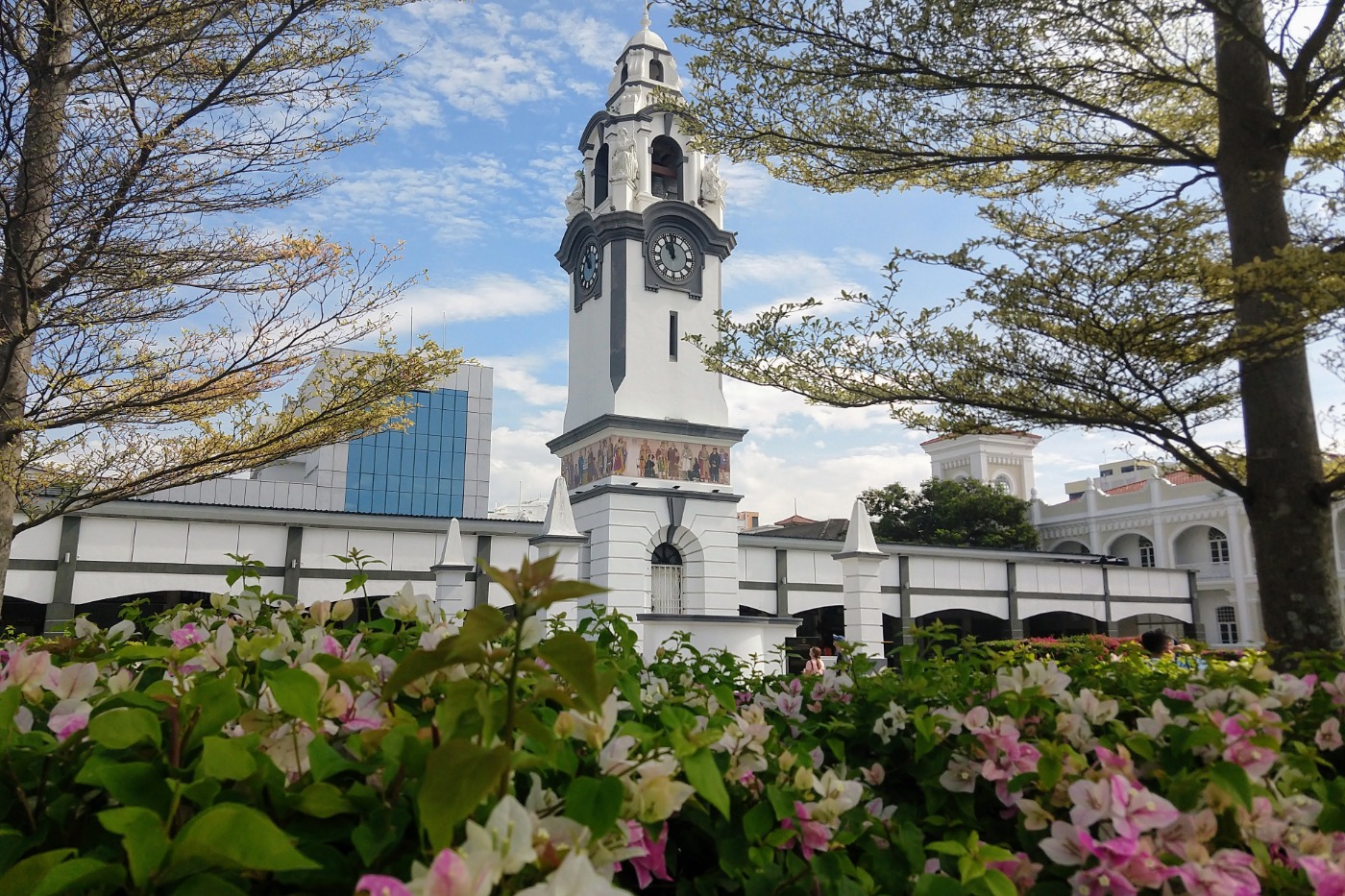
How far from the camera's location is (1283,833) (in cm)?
161

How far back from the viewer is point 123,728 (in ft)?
3.93

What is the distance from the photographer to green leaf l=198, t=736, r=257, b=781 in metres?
1.11

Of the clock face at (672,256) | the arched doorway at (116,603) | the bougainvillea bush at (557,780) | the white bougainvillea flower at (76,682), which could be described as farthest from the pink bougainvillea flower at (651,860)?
the arched doorway at (116,603)

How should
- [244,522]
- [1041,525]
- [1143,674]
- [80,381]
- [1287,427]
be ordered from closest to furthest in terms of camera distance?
[1143,674] → [1287,427] → [80,381] → [244,522] → [1041,525]

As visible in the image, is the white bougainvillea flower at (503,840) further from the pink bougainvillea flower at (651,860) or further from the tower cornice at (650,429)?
the tower cornice at (650,429)

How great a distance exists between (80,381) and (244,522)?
496 inches

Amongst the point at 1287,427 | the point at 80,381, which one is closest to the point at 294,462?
the point at 80,381

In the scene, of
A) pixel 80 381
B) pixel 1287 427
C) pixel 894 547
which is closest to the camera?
pixel 1287 427

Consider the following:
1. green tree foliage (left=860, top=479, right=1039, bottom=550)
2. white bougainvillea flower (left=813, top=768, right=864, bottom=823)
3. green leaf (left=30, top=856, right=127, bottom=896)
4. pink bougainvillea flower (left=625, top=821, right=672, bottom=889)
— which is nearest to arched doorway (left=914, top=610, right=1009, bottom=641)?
green tree foliage (left=860, top=479, right=1039, bottom=550)

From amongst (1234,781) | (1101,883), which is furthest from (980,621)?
(1101,883)

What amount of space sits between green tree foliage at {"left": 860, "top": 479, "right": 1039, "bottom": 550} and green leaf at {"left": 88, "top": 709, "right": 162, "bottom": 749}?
4305 centimetres

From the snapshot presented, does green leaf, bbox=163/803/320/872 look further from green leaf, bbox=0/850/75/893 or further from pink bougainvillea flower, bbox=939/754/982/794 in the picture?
pink bougainvillea flower, bbox=939/754/982/794

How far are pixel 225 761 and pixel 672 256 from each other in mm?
17863

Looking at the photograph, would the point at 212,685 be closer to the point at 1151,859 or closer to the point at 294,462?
the point at 1151,859
